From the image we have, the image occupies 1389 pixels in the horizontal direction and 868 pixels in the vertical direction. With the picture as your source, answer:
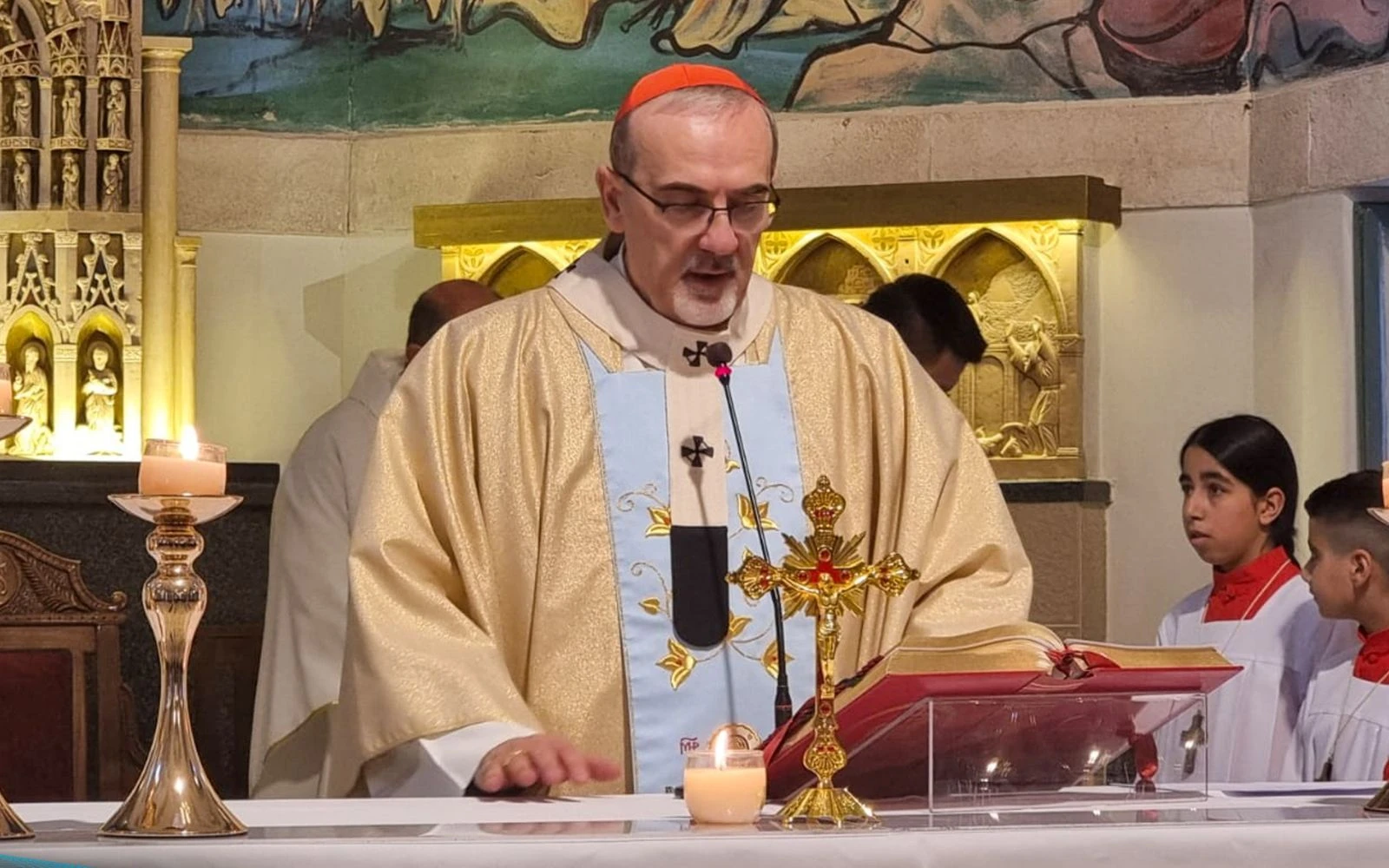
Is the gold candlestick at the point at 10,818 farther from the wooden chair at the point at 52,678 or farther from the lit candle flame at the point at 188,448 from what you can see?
the wooden chair at the point at 52,678

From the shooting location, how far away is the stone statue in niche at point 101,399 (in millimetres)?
8523

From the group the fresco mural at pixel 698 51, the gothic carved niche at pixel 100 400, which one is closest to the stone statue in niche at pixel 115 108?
the fresco mural at pixel 698 51

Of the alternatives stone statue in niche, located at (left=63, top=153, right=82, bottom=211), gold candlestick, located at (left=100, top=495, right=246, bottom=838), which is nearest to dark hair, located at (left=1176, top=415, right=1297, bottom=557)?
gold candlestick, located at (left=100, top=495, right=246, bottom=838)

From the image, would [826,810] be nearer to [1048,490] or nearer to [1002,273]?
[1048,490]

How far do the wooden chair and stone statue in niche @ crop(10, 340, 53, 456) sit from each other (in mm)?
2798

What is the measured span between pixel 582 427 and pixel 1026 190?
14.4ft

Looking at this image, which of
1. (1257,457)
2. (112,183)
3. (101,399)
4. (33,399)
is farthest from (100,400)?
(1257,457)

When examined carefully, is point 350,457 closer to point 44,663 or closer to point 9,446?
point 44,663

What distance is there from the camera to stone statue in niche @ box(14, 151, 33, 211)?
28.5 ft

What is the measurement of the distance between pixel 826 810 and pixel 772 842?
0.52ft

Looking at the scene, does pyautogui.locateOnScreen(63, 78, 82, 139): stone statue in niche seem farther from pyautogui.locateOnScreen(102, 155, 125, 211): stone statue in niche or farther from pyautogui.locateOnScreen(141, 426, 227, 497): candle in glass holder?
pyautogui.locateOnScreen(141, 426, 227, 497): candle in glass holder

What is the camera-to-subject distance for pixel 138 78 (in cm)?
873

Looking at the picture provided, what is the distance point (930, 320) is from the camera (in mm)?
6500

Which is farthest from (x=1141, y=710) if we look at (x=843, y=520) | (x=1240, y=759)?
(x=1240, y=759)
